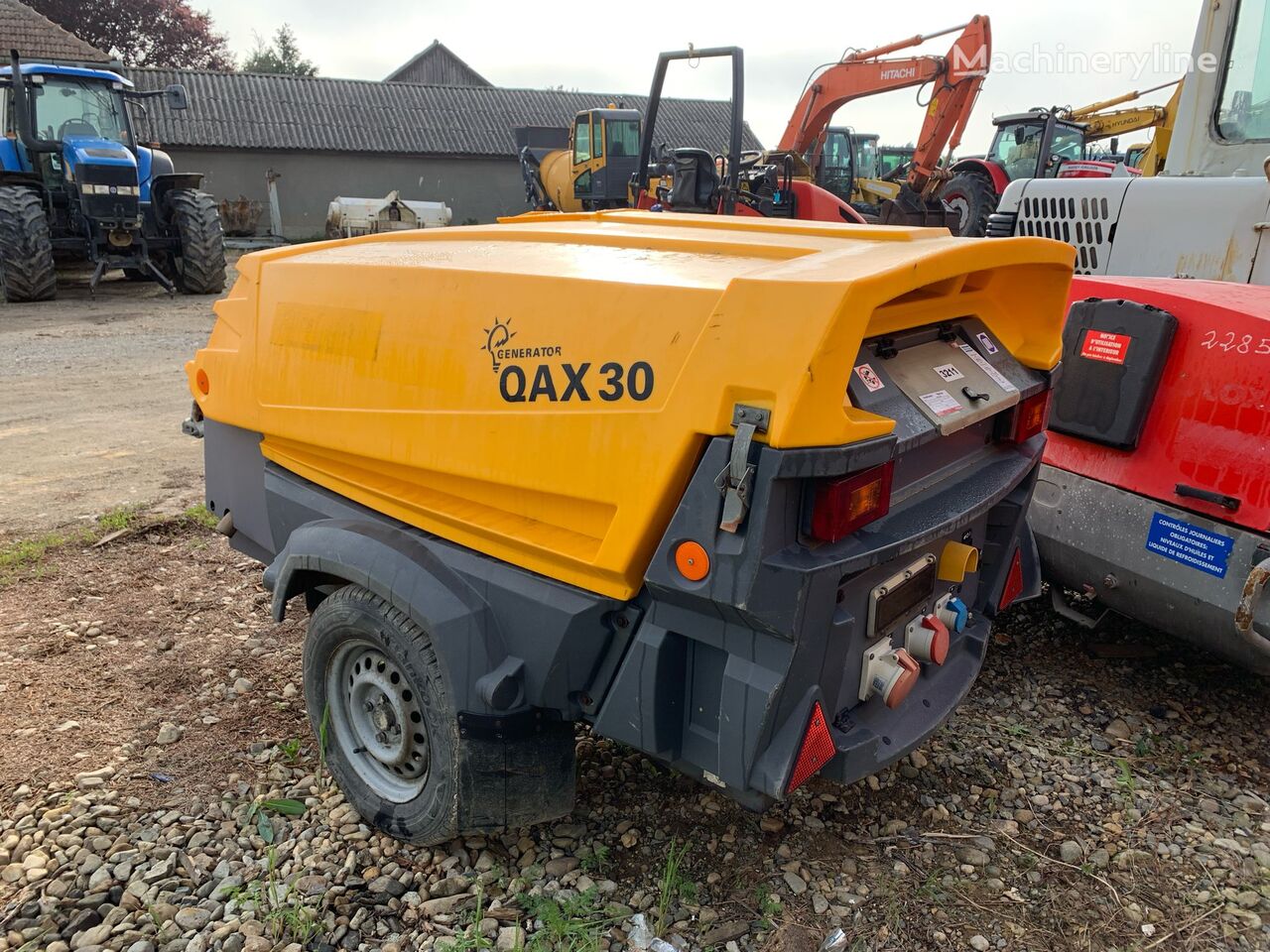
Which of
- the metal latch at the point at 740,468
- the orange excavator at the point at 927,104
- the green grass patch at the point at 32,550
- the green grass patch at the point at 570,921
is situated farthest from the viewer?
the orange excavator at the point at 927,104

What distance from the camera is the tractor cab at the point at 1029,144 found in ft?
47.8

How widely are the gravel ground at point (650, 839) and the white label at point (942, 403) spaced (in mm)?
1204

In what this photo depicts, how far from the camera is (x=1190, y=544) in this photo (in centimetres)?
281

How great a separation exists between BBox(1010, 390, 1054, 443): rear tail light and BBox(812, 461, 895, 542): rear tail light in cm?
93

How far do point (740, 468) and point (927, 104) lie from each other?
12.8 metres

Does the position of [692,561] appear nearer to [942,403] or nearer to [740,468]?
[740,468]

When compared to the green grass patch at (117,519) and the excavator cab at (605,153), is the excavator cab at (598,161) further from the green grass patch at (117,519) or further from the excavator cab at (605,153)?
the green grass patch at (117,519)

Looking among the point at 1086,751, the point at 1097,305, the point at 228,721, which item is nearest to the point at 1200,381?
the point at 1097,305

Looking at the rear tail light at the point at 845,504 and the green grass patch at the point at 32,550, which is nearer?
the rear tail light at the point at 845,504

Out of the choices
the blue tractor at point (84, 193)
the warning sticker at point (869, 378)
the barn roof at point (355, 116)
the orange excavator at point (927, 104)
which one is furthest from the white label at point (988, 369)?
the barn roof at point (355, 116)

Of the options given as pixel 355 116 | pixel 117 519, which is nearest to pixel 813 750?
pixel 117 519

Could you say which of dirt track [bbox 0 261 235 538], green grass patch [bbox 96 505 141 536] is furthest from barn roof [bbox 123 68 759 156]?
green grass patch [bbox 96 505 141 536]

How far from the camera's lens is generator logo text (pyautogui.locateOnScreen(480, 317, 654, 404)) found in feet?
6.53

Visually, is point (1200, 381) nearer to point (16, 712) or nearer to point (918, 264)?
point (918, 264)
